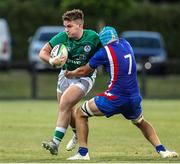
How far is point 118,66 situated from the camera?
13.5 m

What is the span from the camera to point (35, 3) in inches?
1786

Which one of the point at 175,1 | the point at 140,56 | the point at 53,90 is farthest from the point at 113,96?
the point at 175,1

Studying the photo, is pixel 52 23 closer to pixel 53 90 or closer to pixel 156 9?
pixel 156 9

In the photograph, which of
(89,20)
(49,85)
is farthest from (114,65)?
(89,20)

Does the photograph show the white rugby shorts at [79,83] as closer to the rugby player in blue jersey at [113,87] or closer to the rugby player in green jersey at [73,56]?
the rugby player in green jersey at [73,56]

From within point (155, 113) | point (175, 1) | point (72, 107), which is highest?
point (72, 107)

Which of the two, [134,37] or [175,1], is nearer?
[134,37]

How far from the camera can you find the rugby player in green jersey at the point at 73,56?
558 inches

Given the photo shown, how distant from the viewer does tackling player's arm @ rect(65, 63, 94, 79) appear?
45.3ft

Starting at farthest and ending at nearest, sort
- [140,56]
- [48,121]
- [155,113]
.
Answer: [140,56], [155,113], [48,121]

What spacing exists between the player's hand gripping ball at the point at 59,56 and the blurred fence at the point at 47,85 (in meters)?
18.4

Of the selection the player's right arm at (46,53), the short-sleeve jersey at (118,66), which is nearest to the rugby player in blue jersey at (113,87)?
the short-sleeve jersey at (118,66)

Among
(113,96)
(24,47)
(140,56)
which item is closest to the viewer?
(113,96)

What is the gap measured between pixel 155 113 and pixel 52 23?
67.9 feet
